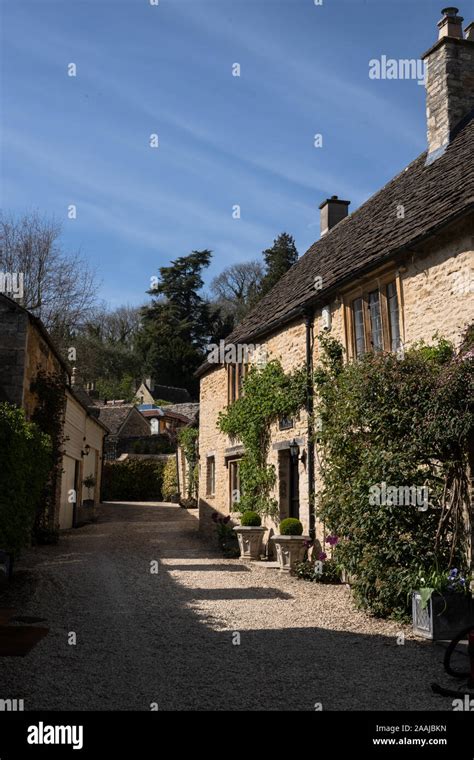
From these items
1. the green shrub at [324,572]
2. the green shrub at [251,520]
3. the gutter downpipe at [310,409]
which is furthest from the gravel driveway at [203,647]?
the green shrub at [251,520]

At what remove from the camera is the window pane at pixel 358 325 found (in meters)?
10.8

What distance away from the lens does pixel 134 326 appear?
179 ft

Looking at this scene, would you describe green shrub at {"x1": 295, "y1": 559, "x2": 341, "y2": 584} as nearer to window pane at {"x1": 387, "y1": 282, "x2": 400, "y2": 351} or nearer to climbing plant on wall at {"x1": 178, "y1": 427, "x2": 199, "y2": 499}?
window pane at {"x1": 387, "y1": 282, "x2": 400, "y2": 351}

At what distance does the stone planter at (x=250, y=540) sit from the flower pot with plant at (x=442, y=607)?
20.8 feet

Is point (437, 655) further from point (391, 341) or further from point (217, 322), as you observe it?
point (217, 322)

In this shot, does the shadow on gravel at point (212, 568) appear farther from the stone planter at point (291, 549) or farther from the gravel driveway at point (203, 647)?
the stone planter at point (291, 549)

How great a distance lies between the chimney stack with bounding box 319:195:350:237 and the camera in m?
17.2

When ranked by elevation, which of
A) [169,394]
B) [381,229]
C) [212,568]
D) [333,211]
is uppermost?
[333,211]

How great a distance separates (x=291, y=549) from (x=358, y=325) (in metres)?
4.12

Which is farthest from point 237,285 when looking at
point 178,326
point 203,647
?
point 203,647

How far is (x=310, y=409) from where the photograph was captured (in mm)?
12023

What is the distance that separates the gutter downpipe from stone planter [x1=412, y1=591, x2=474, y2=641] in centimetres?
438

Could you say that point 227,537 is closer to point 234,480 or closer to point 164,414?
point 234,480

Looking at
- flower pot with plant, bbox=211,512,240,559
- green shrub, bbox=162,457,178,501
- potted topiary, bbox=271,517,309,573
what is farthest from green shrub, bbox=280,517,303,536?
green shrub, bbox=162,457,178,501
